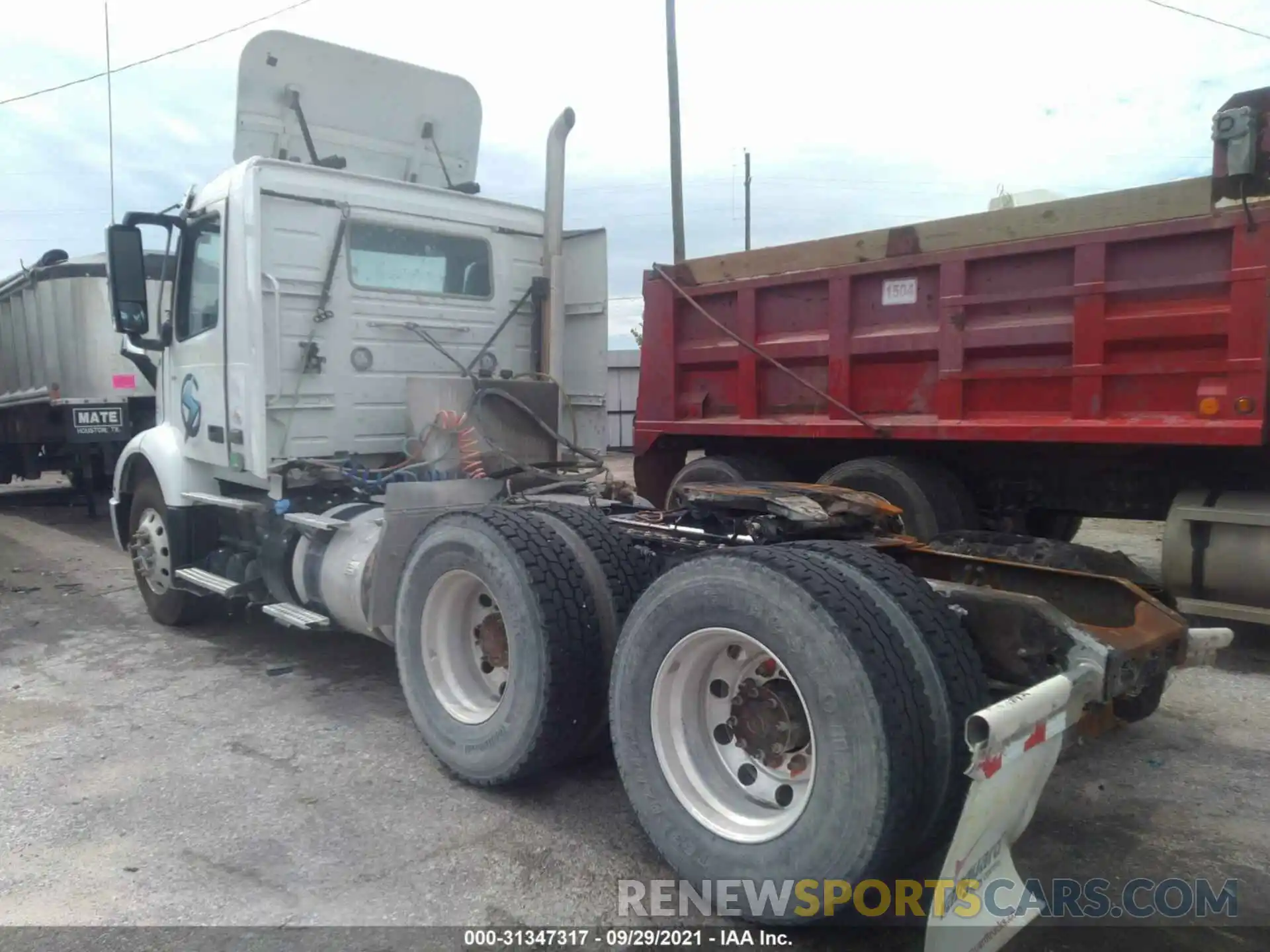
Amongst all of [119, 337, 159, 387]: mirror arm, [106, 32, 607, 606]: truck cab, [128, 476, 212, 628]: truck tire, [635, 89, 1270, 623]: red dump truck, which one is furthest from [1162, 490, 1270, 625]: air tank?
[119, 337, 159, 387]: mirror arm

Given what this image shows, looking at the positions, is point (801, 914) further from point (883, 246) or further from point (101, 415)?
point (101, 415)

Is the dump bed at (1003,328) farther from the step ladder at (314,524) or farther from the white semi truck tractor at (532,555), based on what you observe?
the step ladder at (314,524)

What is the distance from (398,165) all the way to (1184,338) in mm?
4616

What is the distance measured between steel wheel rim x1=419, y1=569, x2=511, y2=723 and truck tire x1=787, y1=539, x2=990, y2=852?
168 cm

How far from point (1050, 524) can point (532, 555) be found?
162 inches

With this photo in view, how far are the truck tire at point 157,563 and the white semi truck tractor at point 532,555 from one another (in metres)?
0.03

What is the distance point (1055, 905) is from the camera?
118 inches

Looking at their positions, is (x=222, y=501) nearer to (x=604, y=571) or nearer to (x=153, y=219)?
(x=153, y=219)

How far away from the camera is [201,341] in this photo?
18.3ft

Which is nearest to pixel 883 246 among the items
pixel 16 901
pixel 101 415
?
pixel 16 901

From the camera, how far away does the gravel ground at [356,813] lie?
3.06 meters

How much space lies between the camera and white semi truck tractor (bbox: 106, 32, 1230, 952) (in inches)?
102

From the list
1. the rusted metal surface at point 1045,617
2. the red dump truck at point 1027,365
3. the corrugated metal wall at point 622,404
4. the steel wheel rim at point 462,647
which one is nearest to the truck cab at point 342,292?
the red dump truck at point 1027,365

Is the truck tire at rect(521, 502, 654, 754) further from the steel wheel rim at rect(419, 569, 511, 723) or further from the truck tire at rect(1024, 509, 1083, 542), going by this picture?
the truck tire at rect(1024, 509, 1083, 542)
